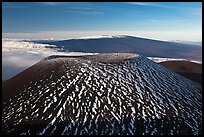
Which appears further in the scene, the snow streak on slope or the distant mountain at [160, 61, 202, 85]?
the distant mountain at [160, 61, 202, 85]

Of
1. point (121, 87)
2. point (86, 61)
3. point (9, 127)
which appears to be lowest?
point (9, 127)

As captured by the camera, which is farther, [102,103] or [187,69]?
[187,69]

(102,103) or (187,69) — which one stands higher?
(102,103)

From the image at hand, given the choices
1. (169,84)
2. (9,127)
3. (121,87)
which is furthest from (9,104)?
(169,84)

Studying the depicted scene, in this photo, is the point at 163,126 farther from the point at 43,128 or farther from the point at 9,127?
the point at 9,127

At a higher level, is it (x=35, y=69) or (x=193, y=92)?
(x=35, y=69)

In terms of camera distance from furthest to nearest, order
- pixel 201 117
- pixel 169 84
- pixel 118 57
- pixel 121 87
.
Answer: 1. pixel 118 57
2. pixel 169 84
3. pixel 121 87
4. pixel 201 117

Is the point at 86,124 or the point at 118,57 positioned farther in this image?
the point at 118,57

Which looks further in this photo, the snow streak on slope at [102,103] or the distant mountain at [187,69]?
the distant mountain at [187,69]
